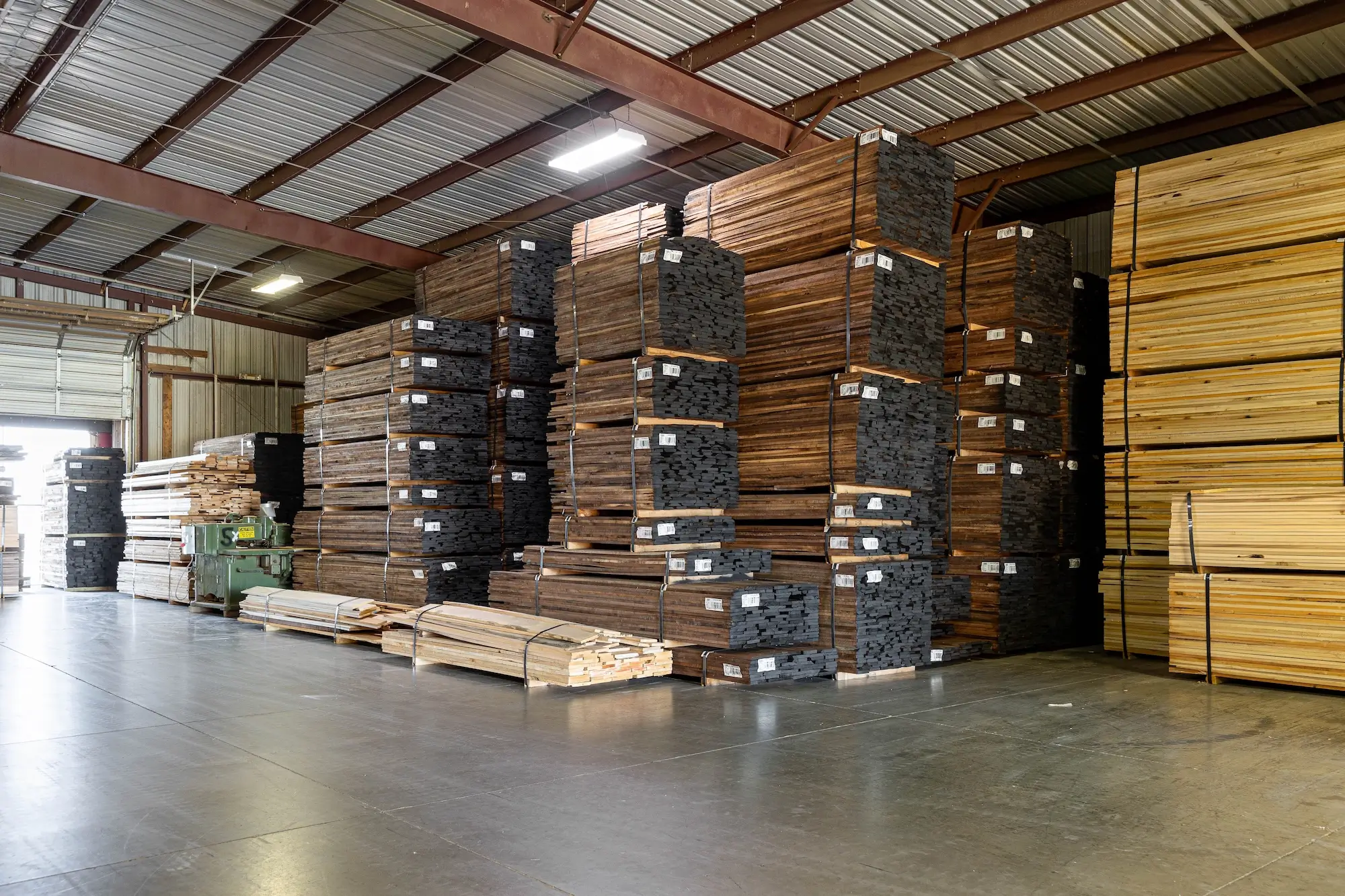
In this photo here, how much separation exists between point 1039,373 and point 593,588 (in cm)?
523

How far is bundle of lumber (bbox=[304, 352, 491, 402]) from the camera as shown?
1191 cm

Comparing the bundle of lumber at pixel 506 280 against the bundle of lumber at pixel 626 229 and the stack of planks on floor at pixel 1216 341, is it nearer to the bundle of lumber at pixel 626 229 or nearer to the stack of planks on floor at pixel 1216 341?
the bundle of lumber at pixel 626 229

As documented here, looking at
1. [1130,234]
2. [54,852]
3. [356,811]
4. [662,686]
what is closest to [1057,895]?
[356,811]

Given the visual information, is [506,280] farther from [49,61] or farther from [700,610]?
[700,610]

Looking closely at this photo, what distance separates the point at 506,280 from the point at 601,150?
7.13 feet

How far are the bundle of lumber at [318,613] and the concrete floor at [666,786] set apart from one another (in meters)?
2.12

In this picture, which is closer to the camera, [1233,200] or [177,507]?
[1233,200]

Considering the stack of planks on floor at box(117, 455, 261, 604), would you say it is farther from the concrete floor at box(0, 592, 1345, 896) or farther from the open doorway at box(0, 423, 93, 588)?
the concrete floor at box(0, 592, 1345, 896)

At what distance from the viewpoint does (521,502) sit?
1245cm

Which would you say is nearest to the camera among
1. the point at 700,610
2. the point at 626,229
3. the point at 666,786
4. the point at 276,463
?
the point at 666,786

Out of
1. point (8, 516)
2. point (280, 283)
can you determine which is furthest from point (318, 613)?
point (8, 516)

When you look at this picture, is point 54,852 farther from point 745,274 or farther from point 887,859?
point 745,274

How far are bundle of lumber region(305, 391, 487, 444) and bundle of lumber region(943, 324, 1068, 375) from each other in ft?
18.1

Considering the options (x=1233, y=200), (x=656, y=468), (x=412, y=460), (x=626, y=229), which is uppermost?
(x=626, y=229)
